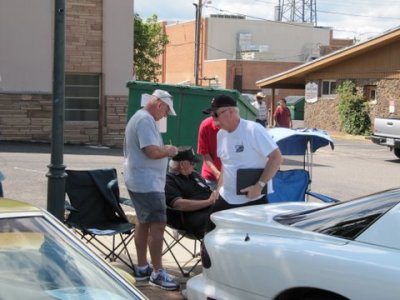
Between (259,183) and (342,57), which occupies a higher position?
(342,57)

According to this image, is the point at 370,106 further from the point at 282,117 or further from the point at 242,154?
the point at 242,154

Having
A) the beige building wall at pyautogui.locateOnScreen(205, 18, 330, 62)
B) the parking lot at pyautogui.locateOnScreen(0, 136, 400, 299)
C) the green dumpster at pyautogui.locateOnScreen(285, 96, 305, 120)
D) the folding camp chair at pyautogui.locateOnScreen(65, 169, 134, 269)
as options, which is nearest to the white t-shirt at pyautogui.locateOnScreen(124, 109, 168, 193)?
the folding camp chair at pyautogui.locateOnScreen(65, 169, 134, 269)

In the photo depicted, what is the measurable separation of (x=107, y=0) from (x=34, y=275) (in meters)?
15.9

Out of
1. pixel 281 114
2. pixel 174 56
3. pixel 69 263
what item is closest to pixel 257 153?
pixel 69 263

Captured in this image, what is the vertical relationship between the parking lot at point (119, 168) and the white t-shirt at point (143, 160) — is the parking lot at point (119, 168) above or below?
below

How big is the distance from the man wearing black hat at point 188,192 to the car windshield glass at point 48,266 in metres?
2.89

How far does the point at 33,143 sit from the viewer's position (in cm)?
1762

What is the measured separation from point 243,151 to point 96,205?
187 centimetres

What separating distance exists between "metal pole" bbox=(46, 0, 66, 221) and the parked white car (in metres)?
1.51

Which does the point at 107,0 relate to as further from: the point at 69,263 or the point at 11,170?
the point at 69,263

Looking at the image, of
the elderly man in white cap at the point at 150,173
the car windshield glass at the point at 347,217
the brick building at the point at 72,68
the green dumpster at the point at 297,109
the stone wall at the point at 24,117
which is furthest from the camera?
the green dumpster at the point at 297,109

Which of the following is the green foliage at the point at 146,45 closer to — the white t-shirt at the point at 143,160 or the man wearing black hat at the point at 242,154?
the white t-shirt at the point at 143,160

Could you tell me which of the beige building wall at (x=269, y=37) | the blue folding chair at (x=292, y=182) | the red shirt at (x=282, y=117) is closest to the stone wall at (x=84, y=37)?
the red shirt at (x=282, y=117)

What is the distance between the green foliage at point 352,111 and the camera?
96.1ft
